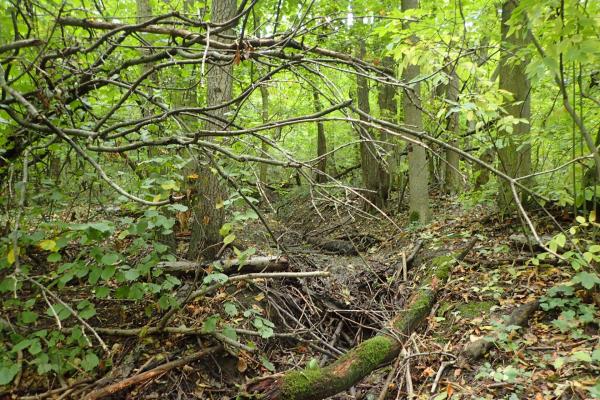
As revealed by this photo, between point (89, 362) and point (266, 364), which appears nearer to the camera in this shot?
point (89, 362)

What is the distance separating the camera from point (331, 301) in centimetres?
475

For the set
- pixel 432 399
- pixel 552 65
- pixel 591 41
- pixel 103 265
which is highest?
pixel 591 41

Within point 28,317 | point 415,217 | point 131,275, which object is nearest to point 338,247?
point 415,217

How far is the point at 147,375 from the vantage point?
10.1ft

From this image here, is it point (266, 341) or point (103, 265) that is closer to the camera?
point (103, 265)

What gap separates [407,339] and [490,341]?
0.85 meters

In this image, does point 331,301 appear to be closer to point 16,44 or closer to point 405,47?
point 405,47

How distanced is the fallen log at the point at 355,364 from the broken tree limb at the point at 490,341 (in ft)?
2.24

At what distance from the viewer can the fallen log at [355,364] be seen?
3.01 meters

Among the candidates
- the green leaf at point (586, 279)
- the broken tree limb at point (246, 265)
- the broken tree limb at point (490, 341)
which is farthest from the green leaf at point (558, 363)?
the broken tree limb at point (246, 265)

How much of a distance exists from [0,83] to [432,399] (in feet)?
11.0

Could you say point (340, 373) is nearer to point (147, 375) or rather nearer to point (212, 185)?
point (147, 375)

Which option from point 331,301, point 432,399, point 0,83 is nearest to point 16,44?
point 0,83

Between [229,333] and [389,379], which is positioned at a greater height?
[229,333]
